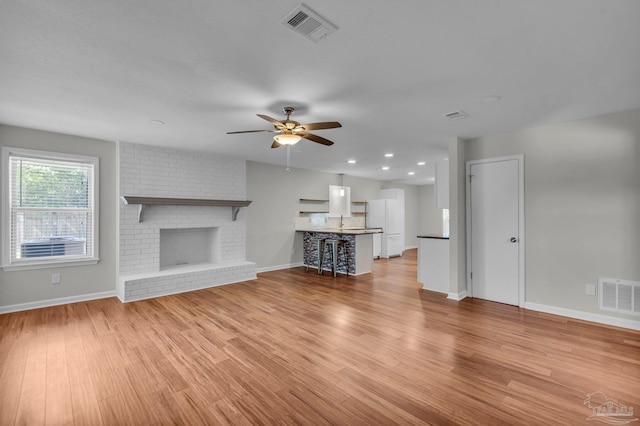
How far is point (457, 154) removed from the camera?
448 centimetres

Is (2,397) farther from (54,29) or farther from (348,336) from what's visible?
(348,336)

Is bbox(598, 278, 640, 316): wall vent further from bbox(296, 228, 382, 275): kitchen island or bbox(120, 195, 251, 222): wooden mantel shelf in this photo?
bbox(120, 195, 251, 222): wooden mantel shelf

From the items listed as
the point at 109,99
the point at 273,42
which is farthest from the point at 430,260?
the point at 109,99

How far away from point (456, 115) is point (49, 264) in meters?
5.92

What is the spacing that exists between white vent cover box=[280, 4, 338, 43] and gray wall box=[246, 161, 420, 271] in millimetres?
4875

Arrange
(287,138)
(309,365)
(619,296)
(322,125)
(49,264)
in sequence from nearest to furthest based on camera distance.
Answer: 1. (309,365)
2. (322,125)
3. (287,138)
4. (619,296)
5. (49,264)

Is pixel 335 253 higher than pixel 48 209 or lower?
lower

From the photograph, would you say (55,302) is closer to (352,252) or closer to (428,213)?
(352,252)

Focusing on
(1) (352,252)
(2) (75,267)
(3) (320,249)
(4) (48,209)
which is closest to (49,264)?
(2) (75,267)

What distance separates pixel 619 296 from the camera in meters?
3.42

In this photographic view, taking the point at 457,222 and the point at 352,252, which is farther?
the point at 352,252

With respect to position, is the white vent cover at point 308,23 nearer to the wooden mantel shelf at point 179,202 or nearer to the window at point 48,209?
the wooden mantel shelf at point 179,202

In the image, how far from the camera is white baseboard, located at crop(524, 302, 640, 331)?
3.35 meters

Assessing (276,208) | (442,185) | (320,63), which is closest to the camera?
(320,63)
